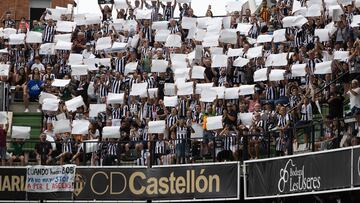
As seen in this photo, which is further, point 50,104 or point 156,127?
point 50,104

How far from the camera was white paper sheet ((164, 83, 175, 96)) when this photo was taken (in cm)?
4531

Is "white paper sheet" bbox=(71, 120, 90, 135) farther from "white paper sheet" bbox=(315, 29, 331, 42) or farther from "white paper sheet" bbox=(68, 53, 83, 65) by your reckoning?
"white paper sheet" bbox=(315, 29, 331, 42)

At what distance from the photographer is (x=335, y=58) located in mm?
41219

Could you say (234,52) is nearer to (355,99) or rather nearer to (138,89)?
(138,89)

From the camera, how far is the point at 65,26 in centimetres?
5125

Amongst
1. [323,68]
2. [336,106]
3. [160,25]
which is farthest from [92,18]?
[336,106]

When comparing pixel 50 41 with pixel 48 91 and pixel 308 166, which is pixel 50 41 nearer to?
pixel 48 91

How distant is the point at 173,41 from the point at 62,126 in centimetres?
505

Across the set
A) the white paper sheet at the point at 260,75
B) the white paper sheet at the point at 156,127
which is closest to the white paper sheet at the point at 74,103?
the white paper sheet at the point at 156,127

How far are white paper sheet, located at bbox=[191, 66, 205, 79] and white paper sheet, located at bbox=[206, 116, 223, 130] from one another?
3.19 m

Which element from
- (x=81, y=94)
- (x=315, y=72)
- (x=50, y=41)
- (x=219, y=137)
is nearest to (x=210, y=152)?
(x=219, y=137)

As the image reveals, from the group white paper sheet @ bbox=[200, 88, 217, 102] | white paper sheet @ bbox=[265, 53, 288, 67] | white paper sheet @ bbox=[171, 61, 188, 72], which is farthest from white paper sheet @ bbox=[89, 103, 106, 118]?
white paper sheet @ bbox=[265, 53, 288, 67]

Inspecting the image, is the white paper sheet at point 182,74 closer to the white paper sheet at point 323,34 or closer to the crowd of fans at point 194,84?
the crowd of fans at point 194,84

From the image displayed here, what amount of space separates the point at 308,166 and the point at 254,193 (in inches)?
115
